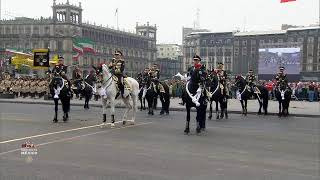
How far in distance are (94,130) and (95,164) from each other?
594 centimetres

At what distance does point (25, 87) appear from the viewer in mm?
41031

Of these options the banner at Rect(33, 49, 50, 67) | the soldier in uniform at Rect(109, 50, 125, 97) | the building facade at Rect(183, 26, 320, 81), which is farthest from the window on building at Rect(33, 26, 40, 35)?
the soldier in uniform at Rect(109, 50, 125, 97)

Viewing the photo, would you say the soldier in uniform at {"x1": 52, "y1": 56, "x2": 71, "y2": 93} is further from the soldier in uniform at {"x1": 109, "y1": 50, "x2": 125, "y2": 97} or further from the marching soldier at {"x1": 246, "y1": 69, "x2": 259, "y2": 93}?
the marching soldier at {"x1": 246, "y1": 69, "x2": 259, "y2": 93}

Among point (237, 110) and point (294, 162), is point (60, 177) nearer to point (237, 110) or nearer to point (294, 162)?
point (294, 162)

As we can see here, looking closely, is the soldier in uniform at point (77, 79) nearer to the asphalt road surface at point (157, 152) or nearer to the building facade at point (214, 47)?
the asphalt road surface at point (157, 152)

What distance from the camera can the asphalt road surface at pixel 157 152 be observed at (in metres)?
9.43

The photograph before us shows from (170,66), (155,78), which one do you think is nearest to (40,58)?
(155,78)

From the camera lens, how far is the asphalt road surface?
31.0ft

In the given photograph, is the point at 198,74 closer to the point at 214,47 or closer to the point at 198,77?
the point at 198,77

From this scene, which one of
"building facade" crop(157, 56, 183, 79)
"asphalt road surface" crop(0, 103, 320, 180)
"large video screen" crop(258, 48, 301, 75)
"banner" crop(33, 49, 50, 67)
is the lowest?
"asphalt road surface" crop(0, 103, 320, 180)

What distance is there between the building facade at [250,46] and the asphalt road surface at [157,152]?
9830 centimetres

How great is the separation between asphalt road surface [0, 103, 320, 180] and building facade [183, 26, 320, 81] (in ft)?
322

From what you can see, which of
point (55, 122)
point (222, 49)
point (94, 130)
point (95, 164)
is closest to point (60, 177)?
point (95, 164)

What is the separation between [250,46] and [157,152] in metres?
129
